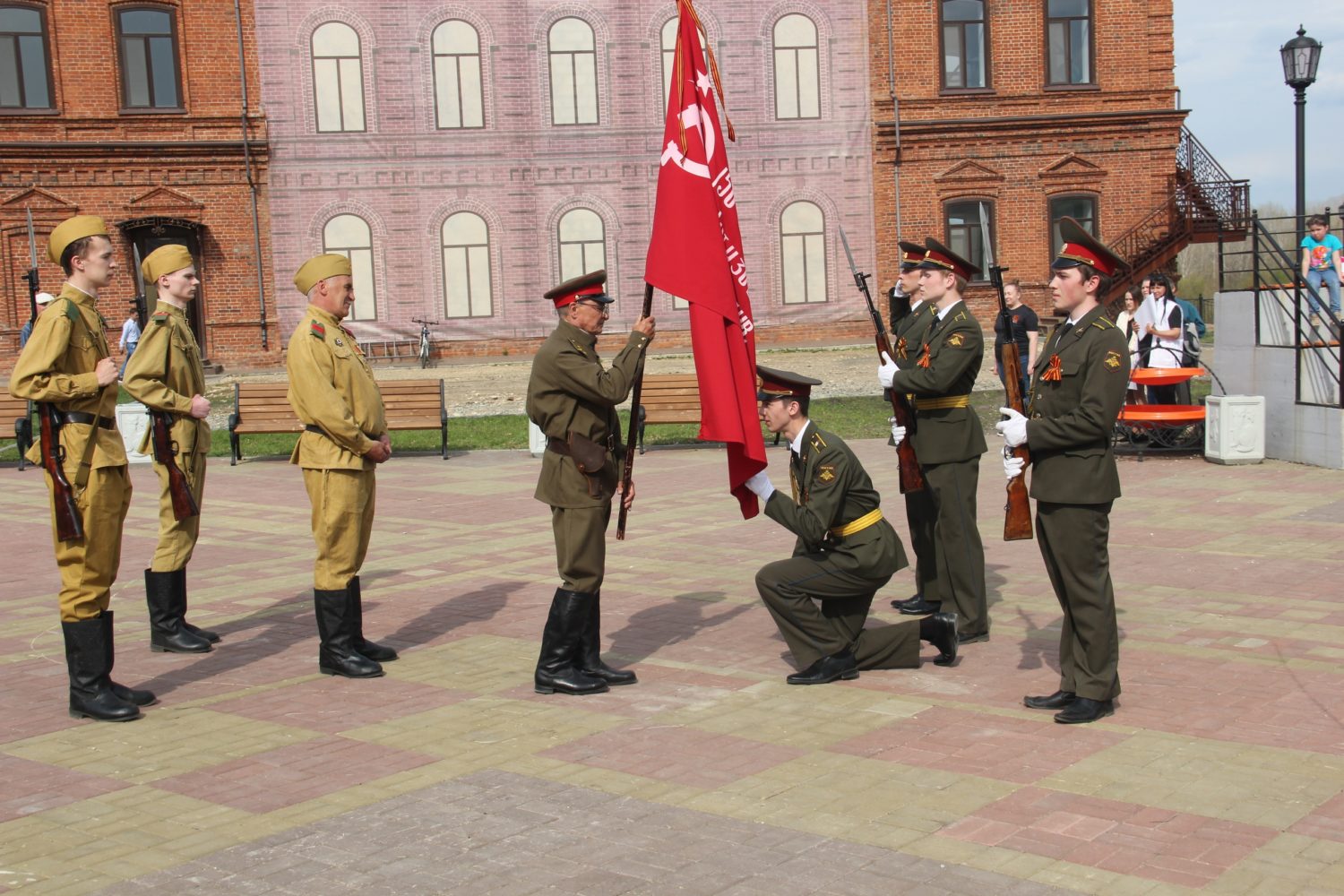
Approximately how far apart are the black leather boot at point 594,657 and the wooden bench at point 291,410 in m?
10.8

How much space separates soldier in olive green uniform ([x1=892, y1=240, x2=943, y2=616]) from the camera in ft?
A: 26.0

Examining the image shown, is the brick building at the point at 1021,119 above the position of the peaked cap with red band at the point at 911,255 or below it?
above

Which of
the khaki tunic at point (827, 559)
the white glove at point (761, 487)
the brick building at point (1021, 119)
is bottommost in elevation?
the khaki tunic at point (827, 559)

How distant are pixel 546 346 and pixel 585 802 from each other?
95.1 inches

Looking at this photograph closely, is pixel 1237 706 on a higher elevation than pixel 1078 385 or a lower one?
lower

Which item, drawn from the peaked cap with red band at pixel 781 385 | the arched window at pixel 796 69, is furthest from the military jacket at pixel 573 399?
the arched window at pixel 796 69

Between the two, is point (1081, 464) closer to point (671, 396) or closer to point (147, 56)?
point (671, 396)

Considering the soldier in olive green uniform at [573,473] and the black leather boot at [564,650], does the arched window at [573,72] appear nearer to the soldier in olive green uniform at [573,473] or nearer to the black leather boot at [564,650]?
the soldier in olive green uniform at [573,473]

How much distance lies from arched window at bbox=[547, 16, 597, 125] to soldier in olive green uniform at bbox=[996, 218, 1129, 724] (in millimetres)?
27197

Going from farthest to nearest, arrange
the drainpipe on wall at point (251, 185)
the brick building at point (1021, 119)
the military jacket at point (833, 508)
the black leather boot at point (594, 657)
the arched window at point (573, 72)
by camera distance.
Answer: the brick building at point (1021, 119), the arched window at point (573, 72), the drainpipe on wall at point (251, 185), the black leather boot at point (594, 657), the military jacket at point (833, 508)

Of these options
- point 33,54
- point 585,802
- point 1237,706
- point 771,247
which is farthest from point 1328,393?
point 33,54

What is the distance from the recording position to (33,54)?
30109mm

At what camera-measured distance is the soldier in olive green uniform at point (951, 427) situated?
296 inches

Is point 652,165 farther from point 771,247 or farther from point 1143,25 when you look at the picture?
point 1143,25
